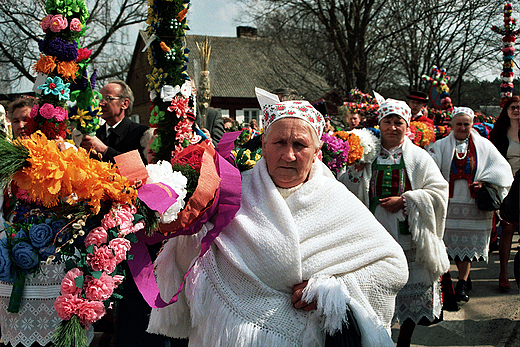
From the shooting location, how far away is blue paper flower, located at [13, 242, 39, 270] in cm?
187

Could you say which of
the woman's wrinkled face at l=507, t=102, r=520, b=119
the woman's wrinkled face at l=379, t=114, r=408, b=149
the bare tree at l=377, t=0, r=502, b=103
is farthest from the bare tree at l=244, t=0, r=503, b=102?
the woman's wrinkled face at l=379, t=114, r=408, b=149

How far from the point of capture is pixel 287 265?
88.7 inches

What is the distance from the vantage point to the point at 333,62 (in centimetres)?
1661

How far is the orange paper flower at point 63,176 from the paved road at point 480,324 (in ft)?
13.3

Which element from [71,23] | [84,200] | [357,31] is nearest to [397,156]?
A: [71,23]

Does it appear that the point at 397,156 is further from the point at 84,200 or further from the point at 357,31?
the point at 357,31

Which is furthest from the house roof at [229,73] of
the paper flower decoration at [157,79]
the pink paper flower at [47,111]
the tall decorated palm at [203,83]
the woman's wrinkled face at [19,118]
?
the pink paper flower at [47,111]

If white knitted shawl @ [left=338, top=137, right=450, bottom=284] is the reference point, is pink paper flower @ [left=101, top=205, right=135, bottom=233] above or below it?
above

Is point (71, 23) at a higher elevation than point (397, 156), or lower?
higher

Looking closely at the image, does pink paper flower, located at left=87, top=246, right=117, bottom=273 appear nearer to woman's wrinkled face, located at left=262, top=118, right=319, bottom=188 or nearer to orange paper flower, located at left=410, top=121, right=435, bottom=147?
woman's wrinkled face, located at left=262, top=118, right=319, bottom=188

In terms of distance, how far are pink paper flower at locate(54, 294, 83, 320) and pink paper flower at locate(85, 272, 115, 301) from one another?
46 millimetres

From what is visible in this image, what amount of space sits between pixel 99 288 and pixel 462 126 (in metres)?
5.38

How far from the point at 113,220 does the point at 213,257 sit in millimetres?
742

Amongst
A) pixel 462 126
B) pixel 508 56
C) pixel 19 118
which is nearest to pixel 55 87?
pixel 19 118
